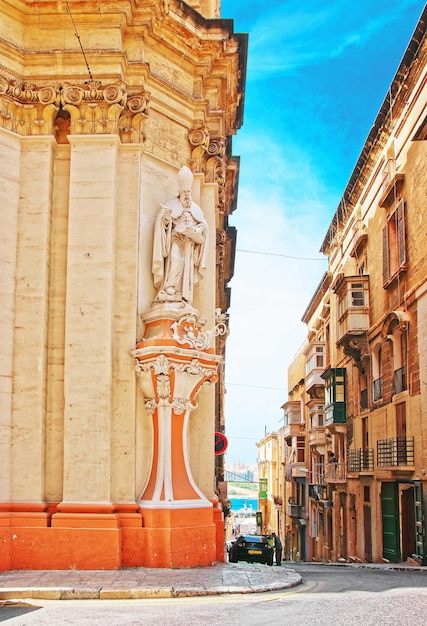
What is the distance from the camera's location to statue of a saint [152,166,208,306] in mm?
13469

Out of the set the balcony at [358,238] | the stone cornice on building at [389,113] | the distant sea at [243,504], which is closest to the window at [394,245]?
the stone cornice on building at [389,113]

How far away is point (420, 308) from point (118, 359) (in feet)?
41.7

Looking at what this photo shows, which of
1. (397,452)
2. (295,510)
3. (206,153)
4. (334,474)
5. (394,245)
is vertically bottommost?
(295,510)

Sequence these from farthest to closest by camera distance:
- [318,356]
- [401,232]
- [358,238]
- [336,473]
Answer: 1. [318,356]
2. [336,473]
3. [358,238]
4. [401,232]

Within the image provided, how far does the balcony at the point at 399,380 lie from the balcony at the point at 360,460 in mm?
4074

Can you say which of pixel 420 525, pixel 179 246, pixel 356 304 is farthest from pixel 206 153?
pixel 356 304

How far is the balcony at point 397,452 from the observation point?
2361cm

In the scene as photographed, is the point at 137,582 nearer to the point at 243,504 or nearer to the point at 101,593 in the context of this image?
the point at 101,593

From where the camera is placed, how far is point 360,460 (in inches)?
1201

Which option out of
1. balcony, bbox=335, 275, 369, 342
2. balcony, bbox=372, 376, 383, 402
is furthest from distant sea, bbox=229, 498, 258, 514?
balcony, bbox=372, 376, 383, 402

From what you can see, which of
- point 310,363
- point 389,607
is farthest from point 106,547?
point 310,363

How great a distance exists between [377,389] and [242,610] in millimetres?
20755

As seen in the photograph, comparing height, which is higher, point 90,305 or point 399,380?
point 90,305

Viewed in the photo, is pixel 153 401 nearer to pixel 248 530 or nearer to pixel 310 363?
pixel 310 363
